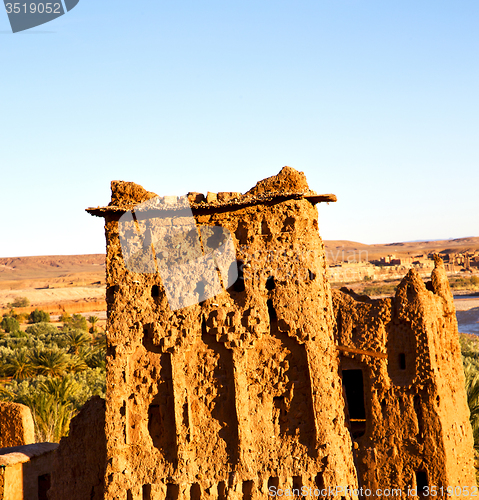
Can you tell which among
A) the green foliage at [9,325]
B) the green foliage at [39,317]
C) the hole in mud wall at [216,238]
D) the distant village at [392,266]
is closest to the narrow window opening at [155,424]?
the hole in mud wall at [216,238]

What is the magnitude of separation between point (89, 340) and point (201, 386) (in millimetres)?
26287

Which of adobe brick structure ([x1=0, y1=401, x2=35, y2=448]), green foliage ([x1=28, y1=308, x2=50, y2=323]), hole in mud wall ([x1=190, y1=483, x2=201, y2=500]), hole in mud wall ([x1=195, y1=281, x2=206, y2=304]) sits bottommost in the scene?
green foliage ([x1=28, y1=308, x2=50, y2=323])

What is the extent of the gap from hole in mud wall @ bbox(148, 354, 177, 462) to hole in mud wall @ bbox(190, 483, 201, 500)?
399 millimetres

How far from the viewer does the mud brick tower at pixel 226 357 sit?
6379 mm

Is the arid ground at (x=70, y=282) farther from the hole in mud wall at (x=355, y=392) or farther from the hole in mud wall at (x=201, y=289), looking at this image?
the hole in mud wall at (x=201, y=289)

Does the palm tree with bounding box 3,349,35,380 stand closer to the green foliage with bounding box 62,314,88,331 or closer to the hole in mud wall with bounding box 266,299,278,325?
the green foliage with bounding box 62,314,88,331

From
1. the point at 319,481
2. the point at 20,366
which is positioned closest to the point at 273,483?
the point at 319,481

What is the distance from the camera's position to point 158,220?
271 inches

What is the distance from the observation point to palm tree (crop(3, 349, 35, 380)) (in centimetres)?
2277

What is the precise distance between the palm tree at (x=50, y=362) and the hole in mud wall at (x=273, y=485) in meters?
17.6

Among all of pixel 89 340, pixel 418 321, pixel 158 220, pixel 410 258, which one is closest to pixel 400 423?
pixel 418 321

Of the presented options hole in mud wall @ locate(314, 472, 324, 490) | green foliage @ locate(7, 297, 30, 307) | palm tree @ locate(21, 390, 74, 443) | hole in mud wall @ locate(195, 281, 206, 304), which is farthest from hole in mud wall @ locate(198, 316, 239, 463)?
green foliage @ locate(7, 297, 30, 307)

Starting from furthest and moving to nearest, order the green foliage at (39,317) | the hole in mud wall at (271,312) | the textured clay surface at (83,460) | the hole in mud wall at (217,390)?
1. the green foliage at (39,317)
2. the textured clay surface at (83,460)
3. the hole in mud wall at (271,312)
4. the hole in mud wall at (217,390)

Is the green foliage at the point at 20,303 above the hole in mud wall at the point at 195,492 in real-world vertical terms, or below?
below
